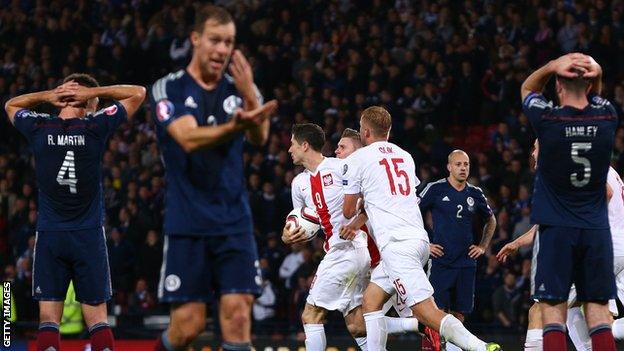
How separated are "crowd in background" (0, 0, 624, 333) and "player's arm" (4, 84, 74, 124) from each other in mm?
7331

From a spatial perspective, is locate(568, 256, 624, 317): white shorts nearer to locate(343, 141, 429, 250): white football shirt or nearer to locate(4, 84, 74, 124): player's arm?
locate(343, 141, 429, 250): white football shirt

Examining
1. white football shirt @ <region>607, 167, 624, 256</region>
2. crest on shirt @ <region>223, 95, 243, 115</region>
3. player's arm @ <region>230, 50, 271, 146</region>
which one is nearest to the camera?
player's arm @ <region>230, 50, 271, 146</region>

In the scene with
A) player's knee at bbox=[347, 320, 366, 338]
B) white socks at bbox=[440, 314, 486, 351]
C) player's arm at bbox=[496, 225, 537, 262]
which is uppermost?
player's arm at bbox=[496, 225, 537, 262]

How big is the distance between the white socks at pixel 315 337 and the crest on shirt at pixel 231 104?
13.6 feet

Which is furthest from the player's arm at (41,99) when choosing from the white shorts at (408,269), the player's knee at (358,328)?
the player's knee at (358,328)

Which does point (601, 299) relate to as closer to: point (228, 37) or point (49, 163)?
point (228, 37)

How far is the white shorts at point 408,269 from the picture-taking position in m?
9.97

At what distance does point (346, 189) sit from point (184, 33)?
47.3 feet

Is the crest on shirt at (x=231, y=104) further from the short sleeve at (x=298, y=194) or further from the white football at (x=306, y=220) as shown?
the short sleeve at (x=298, y=194)

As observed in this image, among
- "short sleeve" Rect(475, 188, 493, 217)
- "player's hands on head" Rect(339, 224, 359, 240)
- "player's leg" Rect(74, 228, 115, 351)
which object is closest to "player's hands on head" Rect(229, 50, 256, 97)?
"player's leg" Rect(74, 228, 115, 351)

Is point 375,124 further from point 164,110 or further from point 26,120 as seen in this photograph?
point 164,110

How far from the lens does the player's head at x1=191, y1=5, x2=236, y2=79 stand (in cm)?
718

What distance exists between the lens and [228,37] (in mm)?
7195

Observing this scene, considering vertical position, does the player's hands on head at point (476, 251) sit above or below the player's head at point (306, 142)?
below
